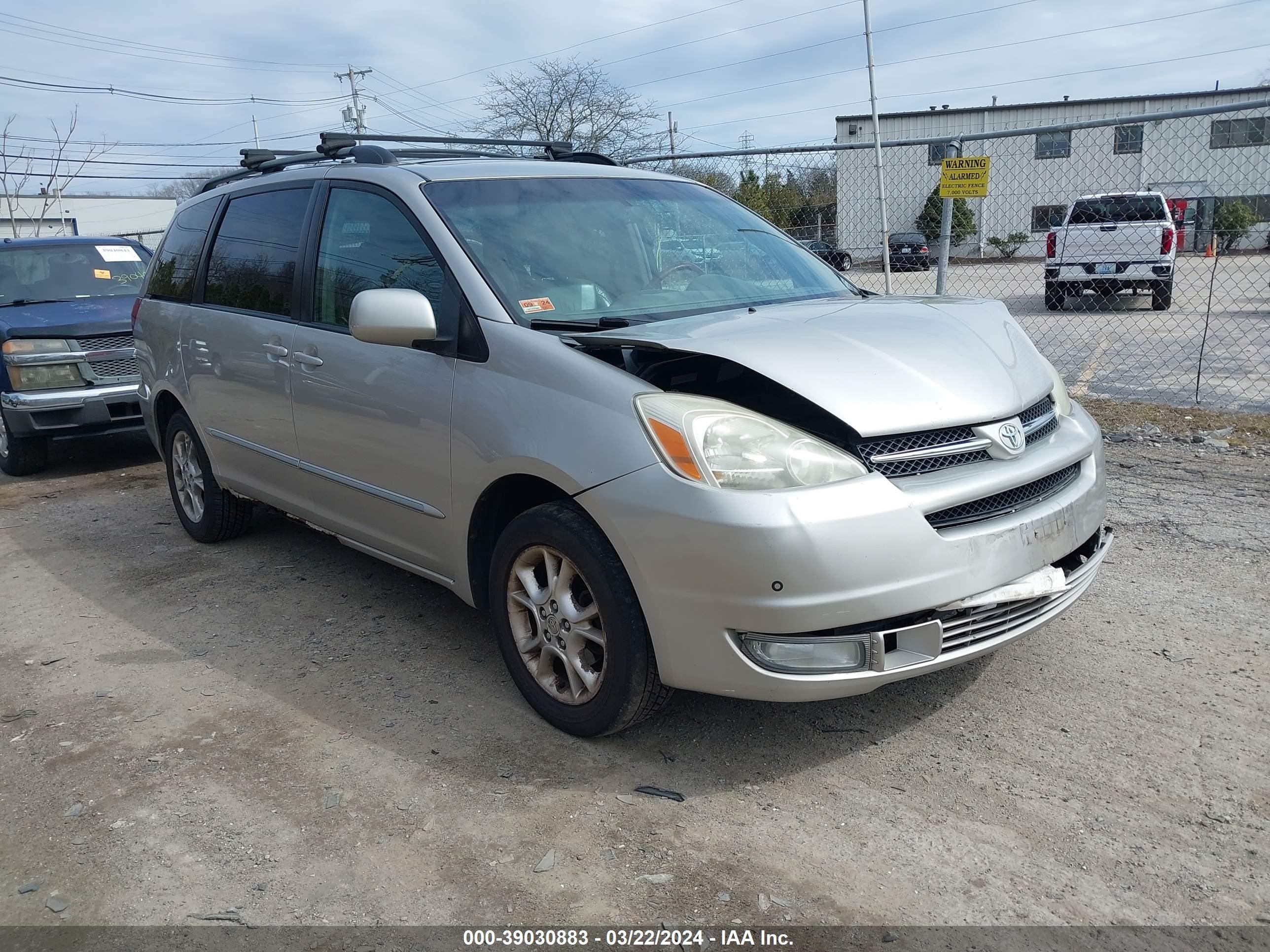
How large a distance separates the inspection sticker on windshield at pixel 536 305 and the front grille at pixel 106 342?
583 centimetres

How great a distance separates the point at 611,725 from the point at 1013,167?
112 feet

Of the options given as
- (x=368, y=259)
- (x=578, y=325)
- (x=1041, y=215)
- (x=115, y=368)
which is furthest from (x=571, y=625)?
(x=1041, y=215)

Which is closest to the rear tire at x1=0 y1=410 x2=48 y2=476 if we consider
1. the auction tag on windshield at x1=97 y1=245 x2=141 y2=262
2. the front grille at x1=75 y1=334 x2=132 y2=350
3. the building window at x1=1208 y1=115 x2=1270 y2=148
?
the front grille at x1=75 y1=334 x2=132 y2=350

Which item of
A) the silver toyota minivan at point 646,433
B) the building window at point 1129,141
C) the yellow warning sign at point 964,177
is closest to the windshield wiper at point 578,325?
the silver toyota minivan at point 646,433

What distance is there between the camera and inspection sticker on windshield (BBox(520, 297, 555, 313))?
3.38 meters

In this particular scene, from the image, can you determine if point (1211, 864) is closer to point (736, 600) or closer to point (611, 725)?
point (736, 600)

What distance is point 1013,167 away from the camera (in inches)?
1292

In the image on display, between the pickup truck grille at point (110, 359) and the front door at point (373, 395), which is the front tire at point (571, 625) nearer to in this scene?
the front door at point (373, 395)

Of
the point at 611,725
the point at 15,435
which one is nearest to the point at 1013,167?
the point at 15,435

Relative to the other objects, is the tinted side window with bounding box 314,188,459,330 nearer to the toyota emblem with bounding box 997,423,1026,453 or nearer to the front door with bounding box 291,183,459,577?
the front door with bounding box 291,183,459,577

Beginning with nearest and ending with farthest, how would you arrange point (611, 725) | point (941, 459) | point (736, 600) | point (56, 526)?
point (736, 600), point (941, 459), point (611, 725), point (56, 526)

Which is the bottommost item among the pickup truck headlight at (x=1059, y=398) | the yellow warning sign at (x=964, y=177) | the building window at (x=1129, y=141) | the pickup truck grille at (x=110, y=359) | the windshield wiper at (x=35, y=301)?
the pickup truck headlight at (x=1059, y=398)

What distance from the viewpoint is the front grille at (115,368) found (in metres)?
7.78

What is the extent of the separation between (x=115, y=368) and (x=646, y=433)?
21.6 feet
